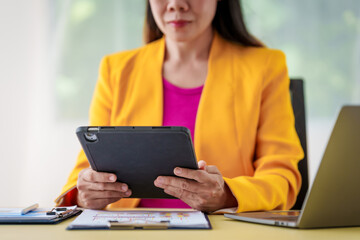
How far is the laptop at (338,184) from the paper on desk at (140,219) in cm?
15

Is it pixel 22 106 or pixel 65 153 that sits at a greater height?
pixel 22 106

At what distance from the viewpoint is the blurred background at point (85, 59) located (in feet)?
8.29

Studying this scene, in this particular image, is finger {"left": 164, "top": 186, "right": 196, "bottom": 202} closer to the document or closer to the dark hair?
the document

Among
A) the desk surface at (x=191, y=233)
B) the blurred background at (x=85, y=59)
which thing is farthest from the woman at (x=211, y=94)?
the blurred background at (x=85, y=59)

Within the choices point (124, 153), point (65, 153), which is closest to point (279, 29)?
point (65, 153)

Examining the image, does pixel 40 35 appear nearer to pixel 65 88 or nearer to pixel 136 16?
pixel 65 88

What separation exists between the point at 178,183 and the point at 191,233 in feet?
0.67

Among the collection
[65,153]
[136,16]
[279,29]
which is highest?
[136,16]

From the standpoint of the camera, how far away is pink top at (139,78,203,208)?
4.37ft

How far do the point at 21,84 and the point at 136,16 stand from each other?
81cm

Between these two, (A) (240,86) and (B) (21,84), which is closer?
(A) (240,86)

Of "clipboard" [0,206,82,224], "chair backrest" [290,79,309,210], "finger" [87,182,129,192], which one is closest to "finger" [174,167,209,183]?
"finger" [87,182,129,192]

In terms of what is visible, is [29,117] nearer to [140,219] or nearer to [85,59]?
[85,59]

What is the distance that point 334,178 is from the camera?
667mm
